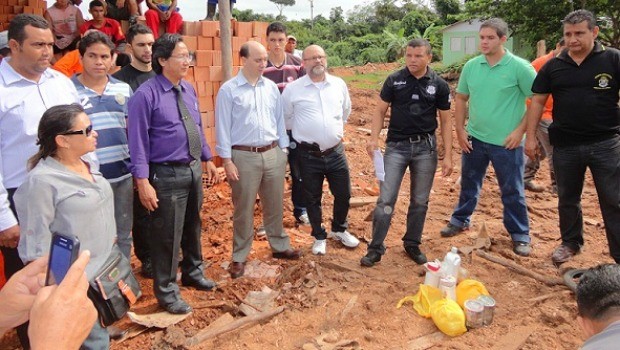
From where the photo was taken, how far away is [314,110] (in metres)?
5.03

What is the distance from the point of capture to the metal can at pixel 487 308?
390 centimetres

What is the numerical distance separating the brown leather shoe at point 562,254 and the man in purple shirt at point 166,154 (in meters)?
3.47

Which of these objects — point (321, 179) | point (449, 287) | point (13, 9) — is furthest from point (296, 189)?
point (13, 9)

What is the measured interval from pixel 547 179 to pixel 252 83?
18.5 ft

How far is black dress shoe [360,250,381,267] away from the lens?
5000mm

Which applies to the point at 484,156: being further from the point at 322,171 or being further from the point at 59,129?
the point at 59,129

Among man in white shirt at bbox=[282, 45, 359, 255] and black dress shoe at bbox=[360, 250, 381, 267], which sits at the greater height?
man in white shirt at bbox=[282, 45, 359, 255]

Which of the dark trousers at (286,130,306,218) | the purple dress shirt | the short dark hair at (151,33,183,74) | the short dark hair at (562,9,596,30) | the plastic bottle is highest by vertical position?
the short dark hair at (562,9,596,30)

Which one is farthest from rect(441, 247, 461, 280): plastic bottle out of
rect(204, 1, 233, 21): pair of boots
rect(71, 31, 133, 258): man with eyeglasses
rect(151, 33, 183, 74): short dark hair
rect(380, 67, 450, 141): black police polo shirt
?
rect(204, 1, 233, 21): pair of boots

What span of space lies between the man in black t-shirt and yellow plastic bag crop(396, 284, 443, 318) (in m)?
2.38

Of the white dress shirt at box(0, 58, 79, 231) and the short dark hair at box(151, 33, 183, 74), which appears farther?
the short dark hair at box(151, 33, 183, 74)

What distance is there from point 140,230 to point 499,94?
3.75 m

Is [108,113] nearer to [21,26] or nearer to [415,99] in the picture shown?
[21,26]

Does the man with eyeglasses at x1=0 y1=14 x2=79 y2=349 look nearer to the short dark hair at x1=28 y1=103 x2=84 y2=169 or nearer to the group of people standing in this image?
the group of people standing
